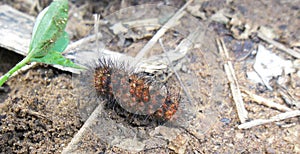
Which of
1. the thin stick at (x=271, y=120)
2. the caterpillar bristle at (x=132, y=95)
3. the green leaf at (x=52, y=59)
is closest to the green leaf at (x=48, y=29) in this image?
the green leaf at (x=52, y=59)

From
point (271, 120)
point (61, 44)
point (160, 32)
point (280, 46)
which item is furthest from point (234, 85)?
→ point (61, 44)

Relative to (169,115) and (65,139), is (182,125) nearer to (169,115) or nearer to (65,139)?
(169,115)

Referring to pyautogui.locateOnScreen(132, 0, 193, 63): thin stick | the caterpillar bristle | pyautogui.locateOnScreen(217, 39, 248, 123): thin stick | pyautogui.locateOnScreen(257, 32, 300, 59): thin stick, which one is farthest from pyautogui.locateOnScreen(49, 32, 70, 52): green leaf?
pyautogui.locateOnScreen(257, 32, 300, 59): thin stick

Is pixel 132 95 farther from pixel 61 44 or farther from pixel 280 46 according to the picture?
pixel 280 46

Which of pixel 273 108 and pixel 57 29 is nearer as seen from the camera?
pixel 57 29

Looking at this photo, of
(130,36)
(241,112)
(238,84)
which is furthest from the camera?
(130,36)

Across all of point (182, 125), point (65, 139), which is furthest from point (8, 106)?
point (182, 125)
